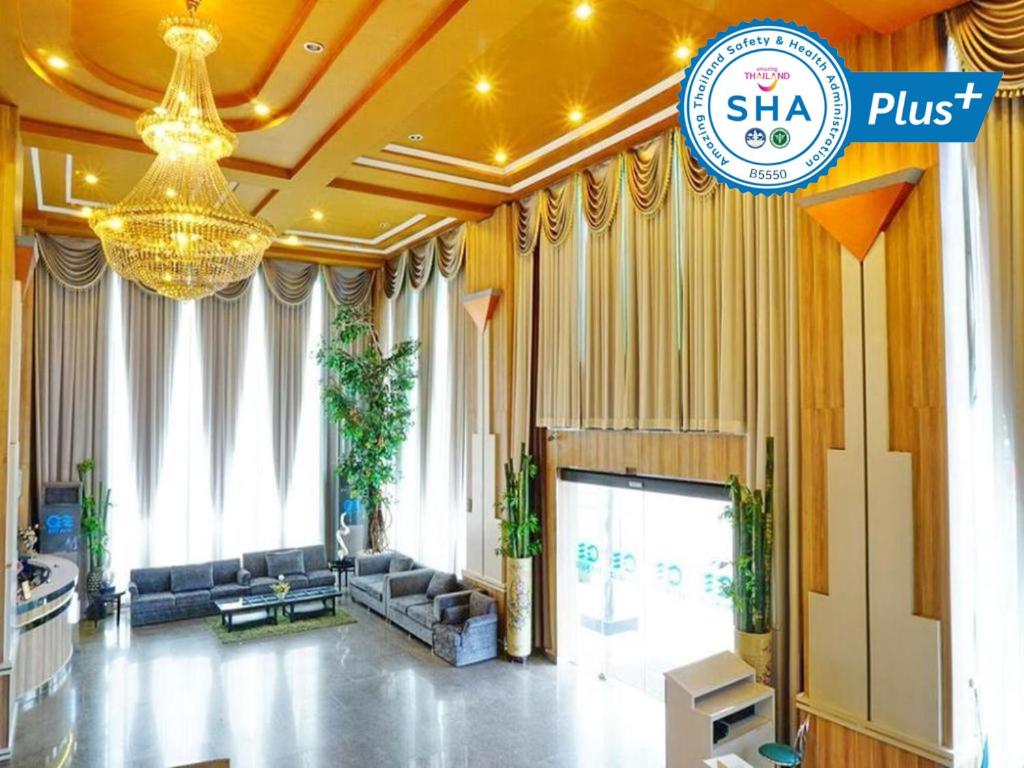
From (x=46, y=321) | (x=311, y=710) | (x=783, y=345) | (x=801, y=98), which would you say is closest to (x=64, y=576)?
(x=311, y=710)

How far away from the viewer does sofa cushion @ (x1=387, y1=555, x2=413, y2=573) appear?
10164 millimetres

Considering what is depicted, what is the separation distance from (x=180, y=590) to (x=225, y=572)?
65 cm

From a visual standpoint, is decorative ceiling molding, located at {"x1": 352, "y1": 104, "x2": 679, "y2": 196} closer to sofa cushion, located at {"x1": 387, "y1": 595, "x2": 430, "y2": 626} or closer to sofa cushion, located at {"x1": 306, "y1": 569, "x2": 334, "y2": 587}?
sofa cushion, located at {"x1": 387, "y1": 595, "x2": 430, "y2": 626}

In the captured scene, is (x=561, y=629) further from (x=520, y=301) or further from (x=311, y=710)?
(x=520, y=301)

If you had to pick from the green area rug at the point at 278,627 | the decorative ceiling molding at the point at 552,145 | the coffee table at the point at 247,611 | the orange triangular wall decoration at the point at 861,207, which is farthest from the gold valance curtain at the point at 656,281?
the coffee table at the point at 247,611

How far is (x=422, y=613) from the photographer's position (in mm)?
8500

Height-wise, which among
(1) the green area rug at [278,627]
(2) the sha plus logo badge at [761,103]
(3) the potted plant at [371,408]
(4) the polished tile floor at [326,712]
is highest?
(2) the sha plus logo badge at [761,103]

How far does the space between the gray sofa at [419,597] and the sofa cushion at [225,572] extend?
8.47 ft

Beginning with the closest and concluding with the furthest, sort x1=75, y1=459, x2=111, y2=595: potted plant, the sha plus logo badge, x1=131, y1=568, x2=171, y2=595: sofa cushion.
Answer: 1. the sha plus logo badge
2. x1=75, y1=459, x2=111, y2=595: potted plant
3. x1=131, y1=568, x2=171, y2=595: sofa cushion

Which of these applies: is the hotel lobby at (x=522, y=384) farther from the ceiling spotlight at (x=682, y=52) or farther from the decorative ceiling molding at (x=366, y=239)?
the decorative ceiling molding at (x=366, y=239)

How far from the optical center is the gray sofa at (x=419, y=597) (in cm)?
830

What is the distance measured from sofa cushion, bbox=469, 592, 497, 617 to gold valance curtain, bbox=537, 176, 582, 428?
2.14 metres

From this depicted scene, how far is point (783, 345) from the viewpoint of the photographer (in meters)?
5.23

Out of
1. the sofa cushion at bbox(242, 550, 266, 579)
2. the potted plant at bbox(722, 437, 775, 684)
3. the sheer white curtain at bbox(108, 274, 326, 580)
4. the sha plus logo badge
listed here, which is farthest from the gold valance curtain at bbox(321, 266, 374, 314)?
the sha plus logo badge
